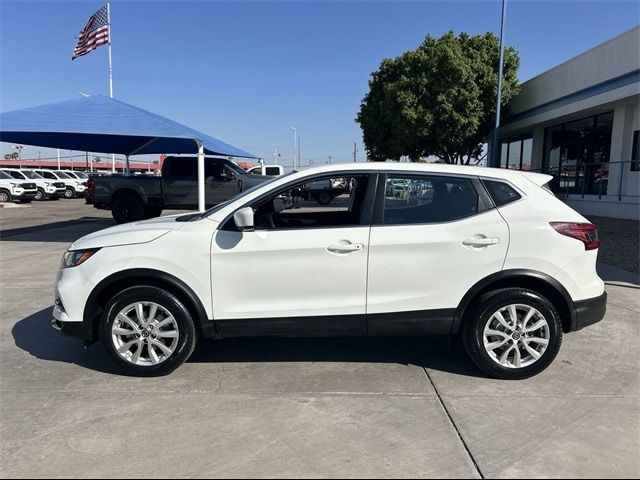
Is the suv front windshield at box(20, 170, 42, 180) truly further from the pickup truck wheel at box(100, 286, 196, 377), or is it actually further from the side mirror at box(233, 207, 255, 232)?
the side mirror at box(233, 207, 255, 232)

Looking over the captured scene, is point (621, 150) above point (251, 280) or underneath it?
above

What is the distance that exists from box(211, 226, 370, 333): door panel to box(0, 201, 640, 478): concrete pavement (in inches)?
24.6

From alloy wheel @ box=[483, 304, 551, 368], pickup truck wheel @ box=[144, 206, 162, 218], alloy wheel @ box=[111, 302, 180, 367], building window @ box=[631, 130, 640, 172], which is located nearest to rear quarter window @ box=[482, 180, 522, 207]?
alloy wheel @ box=[483, 304, 551, 368]

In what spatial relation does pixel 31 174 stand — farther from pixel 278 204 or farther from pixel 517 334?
pixel 517 334

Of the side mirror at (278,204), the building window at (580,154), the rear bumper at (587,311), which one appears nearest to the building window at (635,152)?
the building window at (580,154)

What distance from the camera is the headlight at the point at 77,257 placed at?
3.89 metres

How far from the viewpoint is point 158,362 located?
3.91 meters

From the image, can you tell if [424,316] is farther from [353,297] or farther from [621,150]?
[621,150]

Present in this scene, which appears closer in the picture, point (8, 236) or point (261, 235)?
point (261, 235)

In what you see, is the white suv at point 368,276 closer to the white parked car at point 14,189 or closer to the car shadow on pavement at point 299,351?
the car shadow on pavement at point 299,351

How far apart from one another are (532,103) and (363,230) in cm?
2094

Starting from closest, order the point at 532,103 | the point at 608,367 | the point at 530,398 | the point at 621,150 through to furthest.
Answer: the point at 530,398
the point at 608,367
the point at 621,150
the point at 532,103

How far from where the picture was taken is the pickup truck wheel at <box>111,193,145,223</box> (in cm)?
1504

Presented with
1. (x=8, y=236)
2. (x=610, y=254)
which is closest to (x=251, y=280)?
(x=610, y=254)
